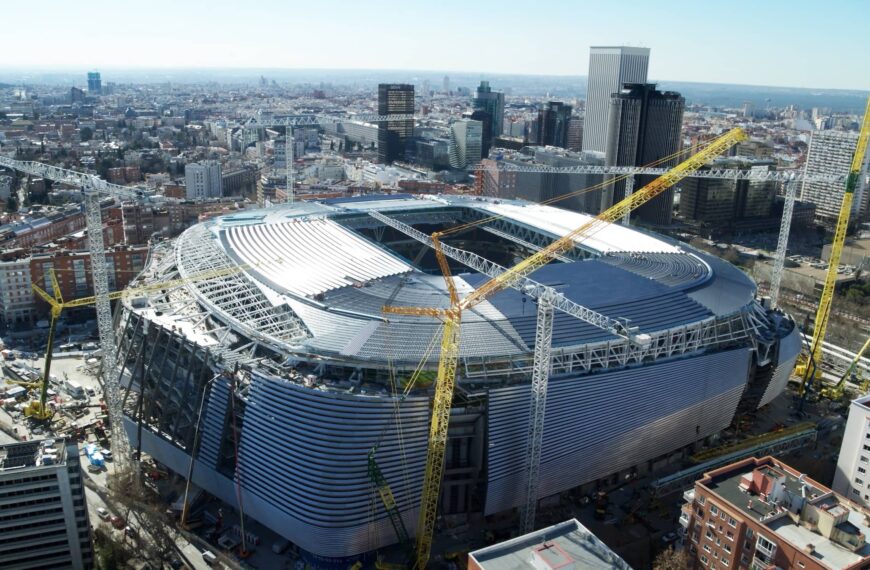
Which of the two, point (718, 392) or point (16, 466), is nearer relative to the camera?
point (16, 466)

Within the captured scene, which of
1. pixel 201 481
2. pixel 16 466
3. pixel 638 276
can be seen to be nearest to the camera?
pixel 16 466

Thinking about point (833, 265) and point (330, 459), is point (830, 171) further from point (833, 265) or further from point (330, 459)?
point (330, 459)

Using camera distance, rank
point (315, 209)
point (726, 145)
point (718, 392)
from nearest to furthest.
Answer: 1. point (718, 392)
2. point (726, 145)
3. point (315, 209)

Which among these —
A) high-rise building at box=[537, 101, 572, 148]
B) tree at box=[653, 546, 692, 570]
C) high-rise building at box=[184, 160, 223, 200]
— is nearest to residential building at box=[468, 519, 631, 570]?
tree at box=[653, 546, 692, 570]

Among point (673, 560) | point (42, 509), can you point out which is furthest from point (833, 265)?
point (42, 509)

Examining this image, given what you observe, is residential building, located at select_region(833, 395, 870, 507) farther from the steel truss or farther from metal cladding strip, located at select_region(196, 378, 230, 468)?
metal cladding strip, located at select_region(196, 378, 230, 468)

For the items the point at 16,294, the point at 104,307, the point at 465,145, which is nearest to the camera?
the point at 104,307

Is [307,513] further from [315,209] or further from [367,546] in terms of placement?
[315,209]

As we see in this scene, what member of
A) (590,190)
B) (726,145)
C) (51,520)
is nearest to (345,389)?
(51,520)
